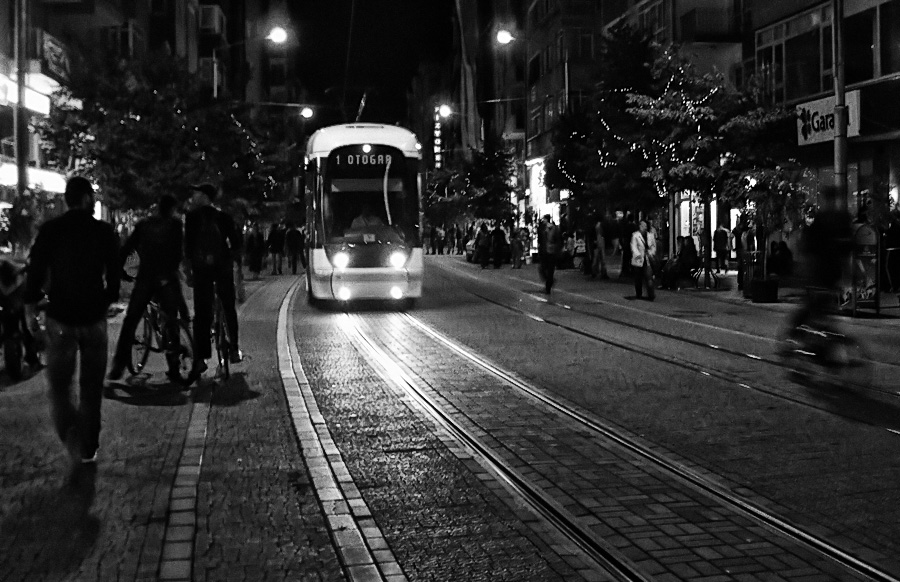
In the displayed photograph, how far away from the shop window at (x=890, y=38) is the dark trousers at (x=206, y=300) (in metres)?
21.8

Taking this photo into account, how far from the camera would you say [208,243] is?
1250 centimetres

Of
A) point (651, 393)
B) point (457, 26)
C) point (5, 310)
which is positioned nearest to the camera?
point (651, 393)

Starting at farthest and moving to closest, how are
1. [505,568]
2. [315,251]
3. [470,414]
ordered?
[315,251] < [470,414] < [505,568]

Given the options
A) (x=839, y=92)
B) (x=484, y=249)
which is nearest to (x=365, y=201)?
(x=839, y=92)

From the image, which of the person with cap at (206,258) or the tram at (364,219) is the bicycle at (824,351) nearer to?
the person with cap at (206,258)

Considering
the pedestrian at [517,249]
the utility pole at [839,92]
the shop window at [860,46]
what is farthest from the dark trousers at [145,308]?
the pedestrian at [517,249]

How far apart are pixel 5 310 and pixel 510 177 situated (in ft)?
162

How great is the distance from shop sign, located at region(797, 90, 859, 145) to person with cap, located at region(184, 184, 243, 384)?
21.2m

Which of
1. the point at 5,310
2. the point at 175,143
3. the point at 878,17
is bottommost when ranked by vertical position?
the point at 5,310

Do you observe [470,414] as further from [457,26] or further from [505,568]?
[457,26]

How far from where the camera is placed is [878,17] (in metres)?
30.2

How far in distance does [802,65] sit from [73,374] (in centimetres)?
2949

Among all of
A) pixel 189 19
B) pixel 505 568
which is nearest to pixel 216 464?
pixel 505 568

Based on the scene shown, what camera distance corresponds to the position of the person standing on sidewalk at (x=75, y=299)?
798 cm
